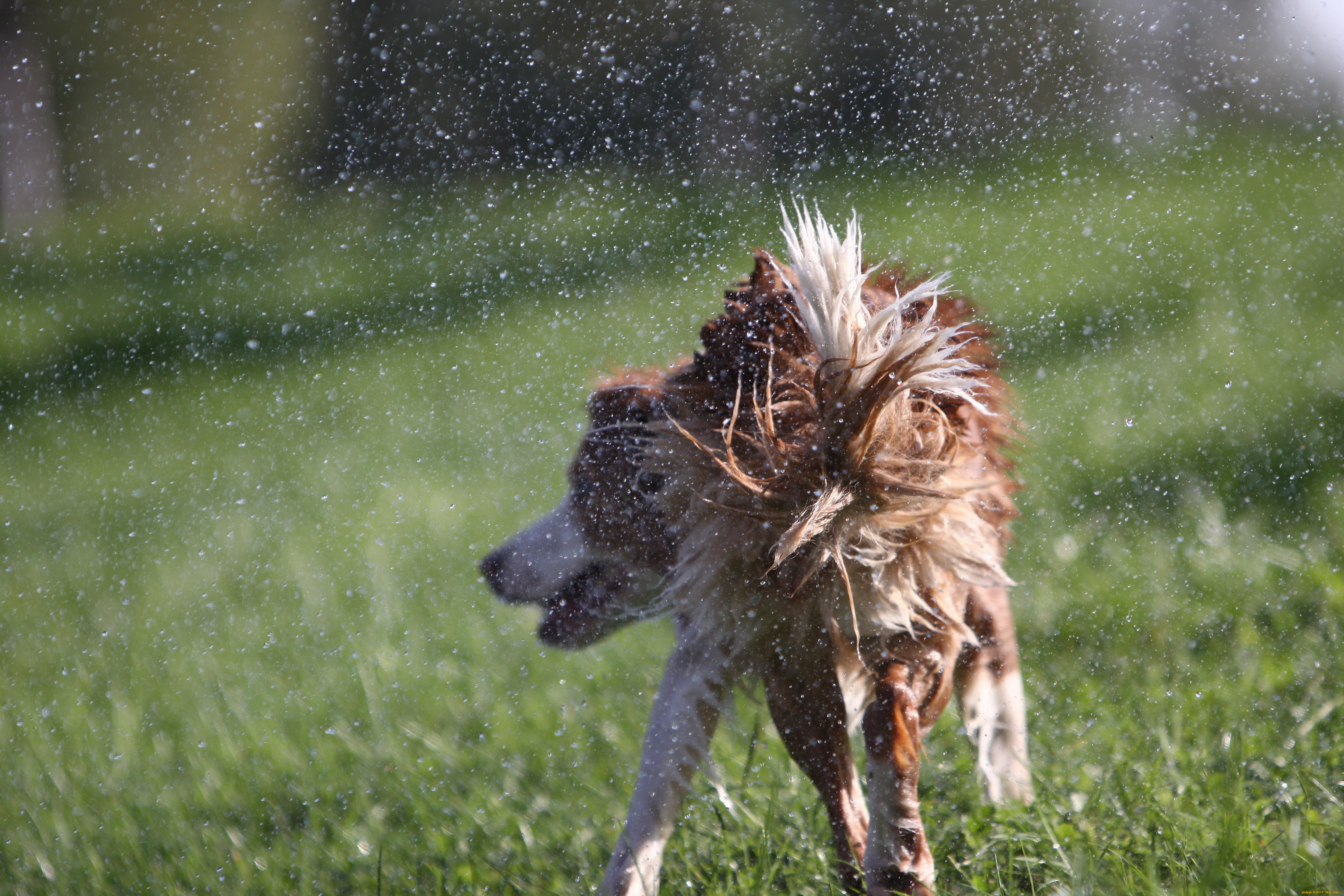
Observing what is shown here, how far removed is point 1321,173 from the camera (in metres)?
7.93

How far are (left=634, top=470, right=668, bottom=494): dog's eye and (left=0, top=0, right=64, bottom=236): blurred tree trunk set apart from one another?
9.82m

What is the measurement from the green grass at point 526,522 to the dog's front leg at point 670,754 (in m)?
0.15

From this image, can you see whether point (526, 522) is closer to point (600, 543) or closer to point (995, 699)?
point (600, 543)

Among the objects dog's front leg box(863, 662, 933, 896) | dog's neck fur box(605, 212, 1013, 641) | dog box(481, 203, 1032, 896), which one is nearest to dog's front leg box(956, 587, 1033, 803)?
dog box(481, 203, 1032, 896)

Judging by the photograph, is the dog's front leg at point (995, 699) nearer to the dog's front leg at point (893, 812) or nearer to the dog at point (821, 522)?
the dog at point (821, 522)

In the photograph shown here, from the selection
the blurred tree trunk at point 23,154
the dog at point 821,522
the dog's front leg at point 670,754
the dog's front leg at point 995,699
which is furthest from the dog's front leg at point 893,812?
the blurred tree trunk at point 23,154

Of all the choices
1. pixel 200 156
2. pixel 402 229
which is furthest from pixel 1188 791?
pixel 200 156

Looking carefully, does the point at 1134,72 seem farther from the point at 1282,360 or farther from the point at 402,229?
the point at 402,229

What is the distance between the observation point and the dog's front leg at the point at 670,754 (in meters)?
2.09

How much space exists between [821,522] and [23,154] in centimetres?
1099

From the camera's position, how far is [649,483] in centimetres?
215

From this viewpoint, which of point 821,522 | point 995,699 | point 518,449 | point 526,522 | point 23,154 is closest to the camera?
point 821,522

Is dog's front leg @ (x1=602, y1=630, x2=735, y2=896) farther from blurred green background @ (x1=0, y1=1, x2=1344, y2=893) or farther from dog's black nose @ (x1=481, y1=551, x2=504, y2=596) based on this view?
dog's black nose @ (x1=481, y1=551, x2=504, y2=596)

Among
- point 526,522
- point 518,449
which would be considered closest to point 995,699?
point 526,522
